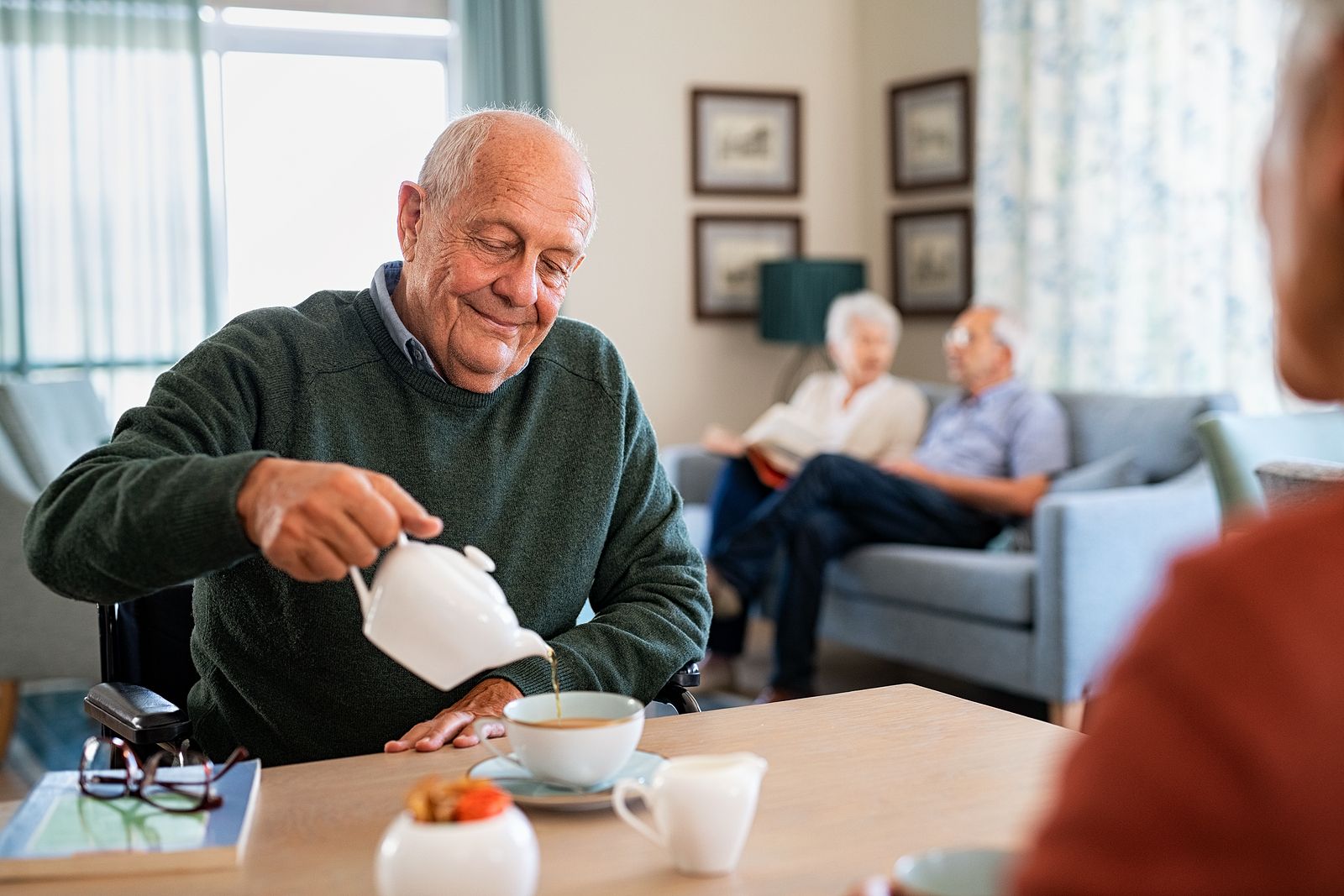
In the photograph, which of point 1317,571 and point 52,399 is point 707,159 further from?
point 1317,571

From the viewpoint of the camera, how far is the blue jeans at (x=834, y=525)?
3.90 m

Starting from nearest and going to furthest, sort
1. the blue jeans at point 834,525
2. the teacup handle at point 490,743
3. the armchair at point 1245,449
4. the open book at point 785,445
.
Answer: the teacup handle at point 490,743 → the armchair at point 1245,449 → the blue jeans at point 834,525 → the open book at point 785,445

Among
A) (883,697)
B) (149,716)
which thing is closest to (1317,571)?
(883,697)

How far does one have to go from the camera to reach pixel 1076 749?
509 mm

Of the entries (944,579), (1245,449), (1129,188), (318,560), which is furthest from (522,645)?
(1129,188)

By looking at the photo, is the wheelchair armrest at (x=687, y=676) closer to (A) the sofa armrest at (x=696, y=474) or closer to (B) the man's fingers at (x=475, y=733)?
(B) the man's fingers at (x=475, y=733)

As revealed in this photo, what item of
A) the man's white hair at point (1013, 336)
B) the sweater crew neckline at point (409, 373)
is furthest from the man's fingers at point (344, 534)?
the man's white hair at point (1013, 336)

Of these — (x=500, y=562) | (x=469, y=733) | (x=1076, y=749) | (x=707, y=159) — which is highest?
(x=707, y=159)

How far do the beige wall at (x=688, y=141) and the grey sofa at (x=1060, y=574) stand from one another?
1.73 meters

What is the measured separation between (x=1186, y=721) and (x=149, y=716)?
44.4 inches

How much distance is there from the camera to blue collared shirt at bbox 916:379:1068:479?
3.96 metres

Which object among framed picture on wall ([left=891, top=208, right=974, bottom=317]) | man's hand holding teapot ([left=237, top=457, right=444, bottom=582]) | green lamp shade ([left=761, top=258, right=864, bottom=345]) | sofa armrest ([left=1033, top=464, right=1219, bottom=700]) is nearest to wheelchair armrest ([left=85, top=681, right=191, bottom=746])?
man's hand holding teapot ([left=237, top=457, right=444, bottom=582])

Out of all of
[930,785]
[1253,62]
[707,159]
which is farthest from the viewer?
[707,159]

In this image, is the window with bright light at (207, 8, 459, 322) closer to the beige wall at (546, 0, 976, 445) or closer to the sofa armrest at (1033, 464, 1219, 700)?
the beige wall at (546, 0, 976, 445)
